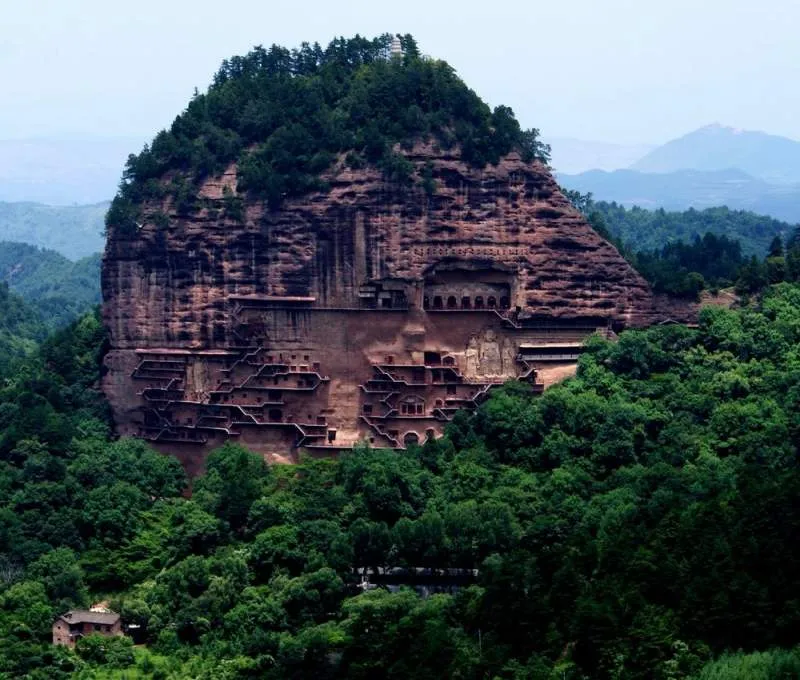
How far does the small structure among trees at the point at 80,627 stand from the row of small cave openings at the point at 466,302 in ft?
36.1

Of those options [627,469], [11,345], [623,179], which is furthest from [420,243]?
[623,179]

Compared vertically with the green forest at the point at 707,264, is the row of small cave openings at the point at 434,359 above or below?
below

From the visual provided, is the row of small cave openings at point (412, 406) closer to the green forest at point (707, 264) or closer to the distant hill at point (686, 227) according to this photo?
the green forest at point (707, 264)

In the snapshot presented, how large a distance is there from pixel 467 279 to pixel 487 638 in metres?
12.1

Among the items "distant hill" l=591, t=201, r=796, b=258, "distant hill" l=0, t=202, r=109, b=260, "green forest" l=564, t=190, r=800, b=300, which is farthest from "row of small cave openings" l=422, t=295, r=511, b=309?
"distant hill" l=0, t=202, r=109, b=260

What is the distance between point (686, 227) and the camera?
83875 millimetres

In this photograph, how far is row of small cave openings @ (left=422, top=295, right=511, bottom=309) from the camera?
48.9m

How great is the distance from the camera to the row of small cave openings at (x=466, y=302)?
48875mm

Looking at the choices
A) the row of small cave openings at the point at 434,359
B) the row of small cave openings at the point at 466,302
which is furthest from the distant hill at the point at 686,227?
the row of small cave openings at the point at 434,359

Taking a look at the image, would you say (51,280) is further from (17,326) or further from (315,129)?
(315,129)

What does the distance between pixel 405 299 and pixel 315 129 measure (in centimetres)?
467

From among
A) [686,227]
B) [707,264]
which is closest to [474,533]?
[707,264]

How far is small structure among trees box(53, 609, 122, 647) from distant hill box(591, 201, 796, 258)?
39.8 metres

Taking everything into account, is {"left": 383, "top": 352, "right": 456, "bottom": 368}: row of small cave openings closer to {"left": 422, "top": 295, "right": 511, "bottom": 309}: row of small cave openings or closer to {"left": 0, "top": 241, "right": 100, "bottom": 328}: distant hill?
{"left": 422, "top": 295, "right": 511, "bottom": 309}: row of small cave openings
